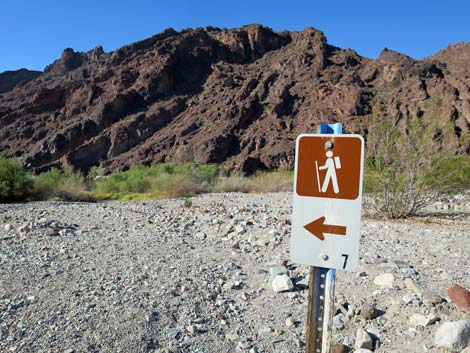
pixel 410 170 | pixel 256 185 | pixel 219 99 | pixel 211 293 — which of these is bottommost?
pixel 211 293

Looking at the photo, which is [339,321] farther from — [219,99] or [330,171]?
[219,99]

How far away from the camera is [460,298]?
3385 mm

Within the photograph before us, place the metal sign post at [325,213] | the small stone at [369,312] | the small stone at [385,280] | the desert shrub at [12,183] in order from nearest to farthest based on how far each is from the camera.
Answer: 1. the metal sign post at [325,213]
2. the small stone at [369,312]
3. the small stone at [385,280]
4. the desert shrub at [12,183]

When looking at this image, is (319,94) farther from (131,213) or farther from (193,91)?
(131,213)

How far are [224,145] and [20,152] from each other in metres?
24.8

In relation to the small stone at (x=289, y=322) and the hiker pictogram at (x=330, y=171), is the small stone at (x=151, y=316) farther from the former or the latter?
the hiker pictogram at (x=330, y=171)

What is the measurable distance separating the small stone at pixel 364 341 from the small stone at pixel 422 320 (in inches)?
15.7

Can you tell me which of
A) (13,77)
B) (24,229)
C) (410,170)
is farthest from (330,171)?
(13,77)

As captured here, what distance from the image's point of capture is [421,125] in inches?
342

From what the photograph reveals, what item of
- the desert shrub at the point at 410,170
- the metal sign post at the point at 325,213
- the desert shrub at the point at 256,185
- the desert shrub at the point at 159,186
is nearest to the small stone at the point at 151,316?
the metal sign post at the point at 325,213

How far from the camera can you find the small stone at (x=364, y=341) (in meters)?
3.06

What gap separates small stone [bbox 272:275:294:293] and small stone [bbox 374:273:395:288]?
0.84 meters

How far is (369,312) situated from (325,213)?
2.04 m

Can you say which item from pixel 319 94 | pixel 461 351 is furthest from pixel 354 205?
pixel 319 94
